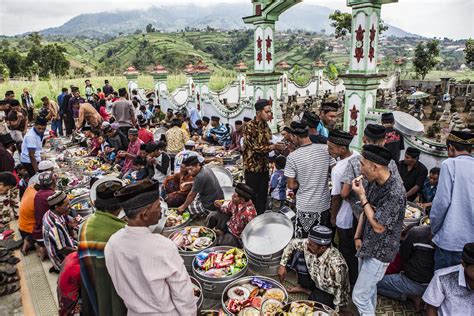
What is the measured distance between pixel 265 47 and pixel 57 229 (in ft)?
21.8

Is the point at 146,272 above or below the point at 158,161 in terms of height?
above

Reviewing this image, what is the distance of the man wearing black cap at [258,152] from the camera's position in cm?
501

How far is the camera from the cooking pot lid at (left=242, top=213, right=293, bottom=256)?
14.4ft

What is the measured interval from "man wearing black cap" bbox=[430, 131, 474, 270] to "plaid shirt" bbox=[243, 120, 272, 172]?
7.87 feet

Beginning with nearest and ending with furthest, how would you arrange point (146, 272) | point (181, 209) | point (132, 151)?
point (146, 272) → point (181, 209) → point (132, 151)

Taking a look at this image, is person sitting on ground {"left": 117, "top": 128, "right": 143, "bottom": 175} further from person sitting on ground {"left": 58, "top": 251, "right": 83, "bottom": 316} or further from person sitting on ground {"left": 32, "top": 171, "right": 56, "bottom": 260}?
person sitting on ground {"left": 58, "top": 251, "right": 83, "bottom": 316}

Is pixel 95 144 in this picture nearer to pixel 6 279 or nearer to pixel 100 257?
pixel 6 279

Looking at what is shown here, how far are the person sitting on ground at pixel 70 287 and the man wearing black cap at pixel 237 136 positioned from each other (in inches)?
221

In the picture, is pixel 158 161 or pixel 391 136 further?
pixel 158 161

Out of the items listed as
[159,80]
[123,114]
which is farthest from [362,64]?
[159,80]

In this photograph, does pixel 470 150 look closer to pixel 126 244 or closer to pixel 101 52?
pixel 126 244

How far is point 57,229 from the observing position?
4.18 metres

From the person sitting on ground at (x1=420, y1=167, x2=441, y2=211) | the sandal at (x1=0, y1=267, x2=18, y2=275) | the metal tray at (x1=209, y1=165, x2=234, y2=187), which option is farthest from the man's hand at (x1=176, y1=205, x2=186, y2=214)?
the person sitting on ground at (x1=420, y1=167, x2=441, y2=211)

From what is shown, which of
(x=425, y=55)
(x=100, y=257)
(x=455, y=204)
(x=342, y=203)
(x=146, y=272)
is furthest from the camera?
(x=425, y=55)
